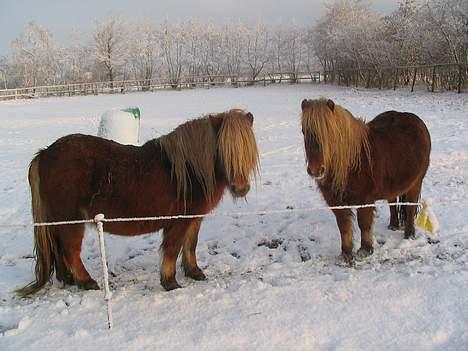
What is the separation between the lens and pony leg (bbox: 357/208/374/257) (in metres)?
3.88

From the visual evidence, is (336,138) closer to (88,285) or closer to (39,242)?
(88,285)

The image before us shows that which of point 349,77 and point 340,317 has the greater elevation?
point 349,77

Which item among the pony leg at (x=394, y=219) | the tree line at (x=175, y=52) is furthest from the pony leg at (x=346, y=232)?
the tree line at (x=175, y=52)

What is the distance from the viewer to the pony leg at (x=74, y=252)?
3.40 m

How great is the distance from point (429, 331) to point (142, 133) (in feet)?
33.4

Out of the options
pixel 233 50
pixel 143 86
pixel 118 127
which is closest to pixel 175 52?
pixel 233 50

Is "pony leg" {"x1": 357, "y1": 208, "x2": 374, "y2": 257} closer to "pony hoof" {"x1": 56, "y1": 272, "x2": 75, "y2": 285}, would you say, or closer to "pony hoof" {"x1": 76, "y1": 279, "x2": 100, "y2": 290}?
"pony hoof" {"x1": 76, "y1": 279, "x2": 100, "y2": 290}

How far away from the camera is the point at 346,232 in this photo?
12.9 feet

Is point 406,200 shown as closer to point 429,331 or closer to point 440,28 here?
point 429,331

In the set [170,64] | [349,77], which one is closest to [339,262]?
[349,77]

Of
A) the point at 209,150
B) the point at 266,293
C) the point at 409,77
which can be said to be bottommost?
the point at 266,293

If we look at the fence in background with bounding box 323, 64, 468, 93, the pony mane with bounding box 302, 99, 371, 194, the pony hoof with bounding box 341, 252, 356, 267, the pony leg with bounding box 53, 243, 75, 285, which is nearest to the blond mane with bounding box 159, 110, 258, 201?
the pony mane with bounding box 302, 99, 371, 194

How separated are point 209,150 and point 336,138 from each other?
45.4 inches

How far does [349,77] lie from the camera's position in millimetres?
35594
